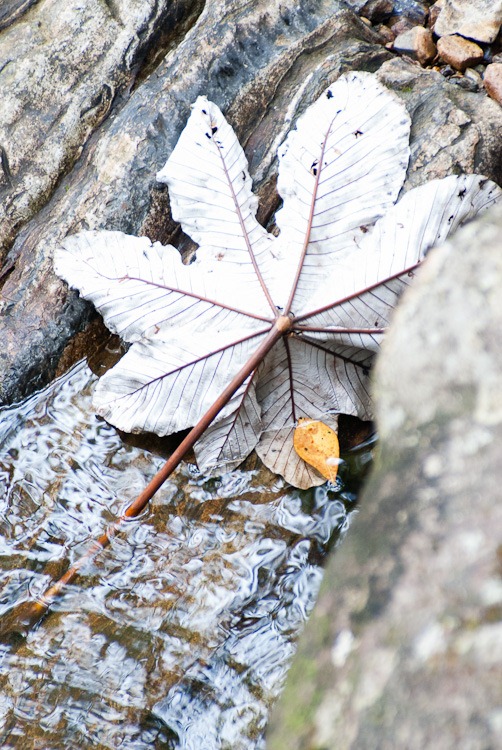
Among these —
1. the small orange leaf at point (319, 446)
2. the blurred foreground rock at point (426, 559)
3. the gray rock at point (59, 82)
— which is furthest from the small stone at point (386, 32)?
the blurred foreground rock at point (426, 559)

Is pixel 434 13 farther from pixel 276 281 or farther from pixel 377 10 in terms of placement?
pixel 276 281

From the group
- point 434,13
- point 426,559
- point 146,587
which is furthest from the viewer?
point 434,13

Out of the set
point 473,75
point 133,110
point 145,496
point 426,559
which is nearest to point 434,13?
point 473,75

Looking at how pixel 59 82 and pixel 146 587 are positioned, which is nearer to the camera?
pixel 146 587

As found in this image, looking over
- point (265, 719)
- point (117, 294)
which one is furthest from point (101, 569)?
point (117, 294)

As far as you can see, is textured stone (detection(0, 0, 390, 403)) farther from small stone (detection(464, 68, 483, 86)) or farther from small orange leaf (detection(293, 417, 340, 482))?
small orange leaf (detection(293, 417, 340, 482))

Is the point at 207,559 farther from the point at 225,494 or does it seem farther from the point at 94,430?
the point at 94,430
